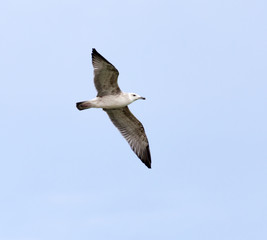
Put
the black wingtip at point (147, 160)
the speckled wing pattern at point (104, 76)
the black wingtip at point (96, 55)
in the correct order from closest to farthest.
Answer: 1. the black wingtip at point (96, 55)
2. the speckled wing pattern at point (104, 76)
3. the black wingtip at point (147, 160)

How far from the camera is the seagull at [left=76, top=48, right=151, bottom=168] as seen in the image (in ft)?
75.1

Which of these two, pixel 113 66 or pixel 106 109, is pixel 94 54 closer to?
pixel 113 66

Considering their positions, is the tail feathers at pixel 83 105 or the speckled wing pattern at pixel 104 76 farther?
the tail feathers at pixel 83 105

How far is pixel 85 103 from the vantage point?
78.5ft

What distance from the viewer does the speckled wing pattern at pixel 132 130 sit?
25.1m

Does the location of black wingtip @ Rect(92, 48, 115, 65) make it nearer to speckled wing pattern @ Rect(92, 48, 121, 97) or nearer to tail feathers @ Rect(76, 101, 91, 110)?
speckled wing pattern @ Rect(92, 48, 121, 97)

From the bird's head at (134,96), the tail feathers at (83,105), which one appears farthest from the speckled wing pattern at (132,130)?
the tail feathers at (83,105)

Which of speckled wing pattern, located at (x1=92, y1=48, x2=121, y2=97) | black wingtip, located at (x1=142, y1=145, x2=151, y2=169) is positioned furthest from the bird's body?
black wingtip, located at (x1=142, y1=145, x2=151, y2=169)

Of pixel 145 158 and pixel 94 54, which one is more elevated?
pixel 94 54

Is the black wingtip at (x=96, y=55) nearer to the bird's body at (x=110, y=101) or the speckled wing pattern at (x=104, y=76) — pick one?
the speckled wing pattern at (x=104, y=76)

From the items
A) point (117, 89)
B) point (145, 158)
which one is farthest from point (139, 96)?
point (145, 158)

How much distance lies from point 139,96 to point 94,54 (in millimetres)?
2333

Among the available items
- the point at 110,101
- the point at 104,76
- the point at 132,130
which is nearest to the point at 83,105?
the point at 110,101

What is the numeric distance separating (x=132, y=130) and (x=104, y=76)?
3165 mm
